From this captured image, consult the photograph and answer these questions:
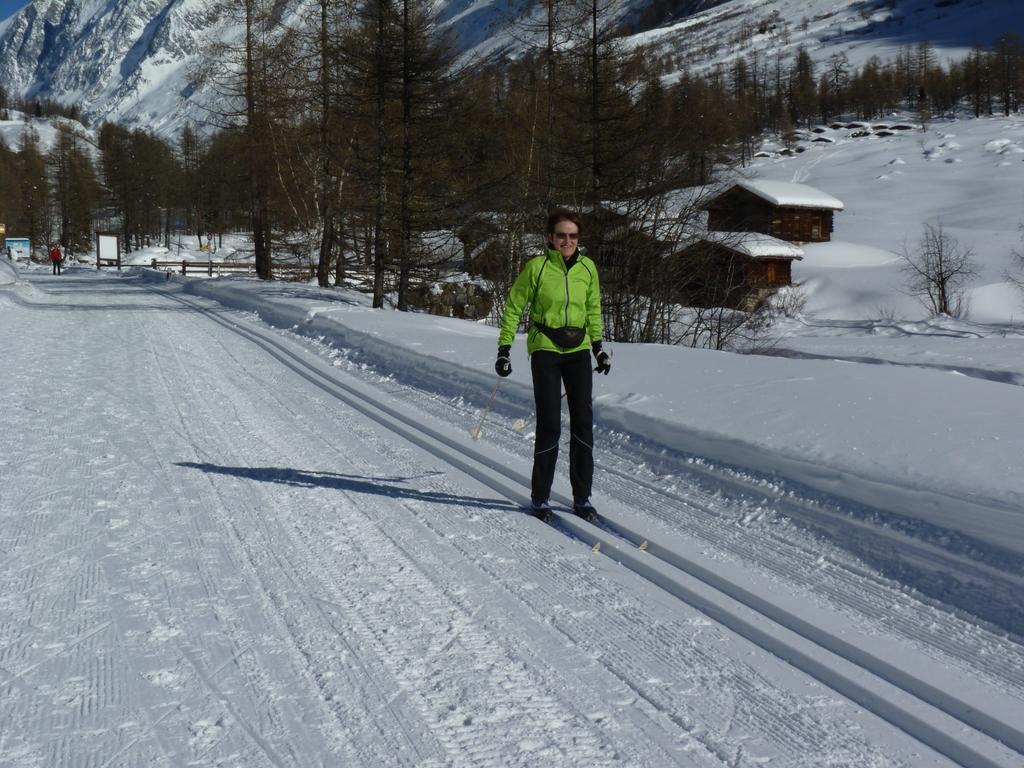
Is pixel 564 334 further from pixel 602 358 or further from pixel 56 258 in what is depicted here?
pixel 56 258

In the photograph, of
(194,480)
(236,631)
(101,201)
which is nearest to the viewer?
(236,631)

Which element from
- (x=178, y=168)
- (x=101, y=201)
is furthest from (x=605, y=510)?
(x=178, y=168)

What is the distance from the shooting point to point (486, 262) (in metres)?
24.5

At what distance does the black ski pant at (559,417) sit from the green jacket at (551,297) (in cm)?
10

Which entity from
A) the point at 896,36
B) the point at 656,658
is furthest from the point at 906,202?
the point at 896,36

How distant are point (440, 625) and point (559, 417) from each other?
1.94m

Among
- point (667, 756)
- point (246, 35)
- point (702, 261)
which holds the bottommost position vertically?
point (667, 756)

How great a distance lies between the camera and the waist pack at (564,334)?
5.27 meters

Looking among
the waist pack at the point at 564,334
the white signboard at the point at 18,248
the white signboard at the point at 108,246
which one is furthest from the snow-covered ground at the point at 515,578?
the white signboard at the point at 18,248

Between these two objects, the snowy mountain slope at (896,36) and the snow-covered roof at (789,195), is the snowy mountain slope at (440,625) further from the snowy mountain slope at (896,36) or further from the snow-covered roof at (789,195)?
the snowy mountain slope at (896,36)

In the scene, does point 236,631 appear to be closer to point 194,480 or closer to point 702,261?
point 194,480

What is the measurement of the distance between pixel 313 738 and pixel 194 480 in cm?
364

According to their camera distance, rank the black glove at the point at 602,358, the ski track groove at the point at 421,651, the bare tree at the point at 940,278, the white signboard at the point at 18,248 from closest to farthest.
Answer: the ski track groove at the point at 421,651, the black glove at the point at 602,358, the bare tree at the point at 940,278, the white signboard at the point at 18,248

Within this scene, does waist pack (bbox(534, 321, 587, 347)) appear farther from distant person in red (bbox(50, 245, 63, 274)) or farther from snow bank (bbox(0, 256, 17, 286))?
distant person in red (bbox(50, 245, 63, 274))
